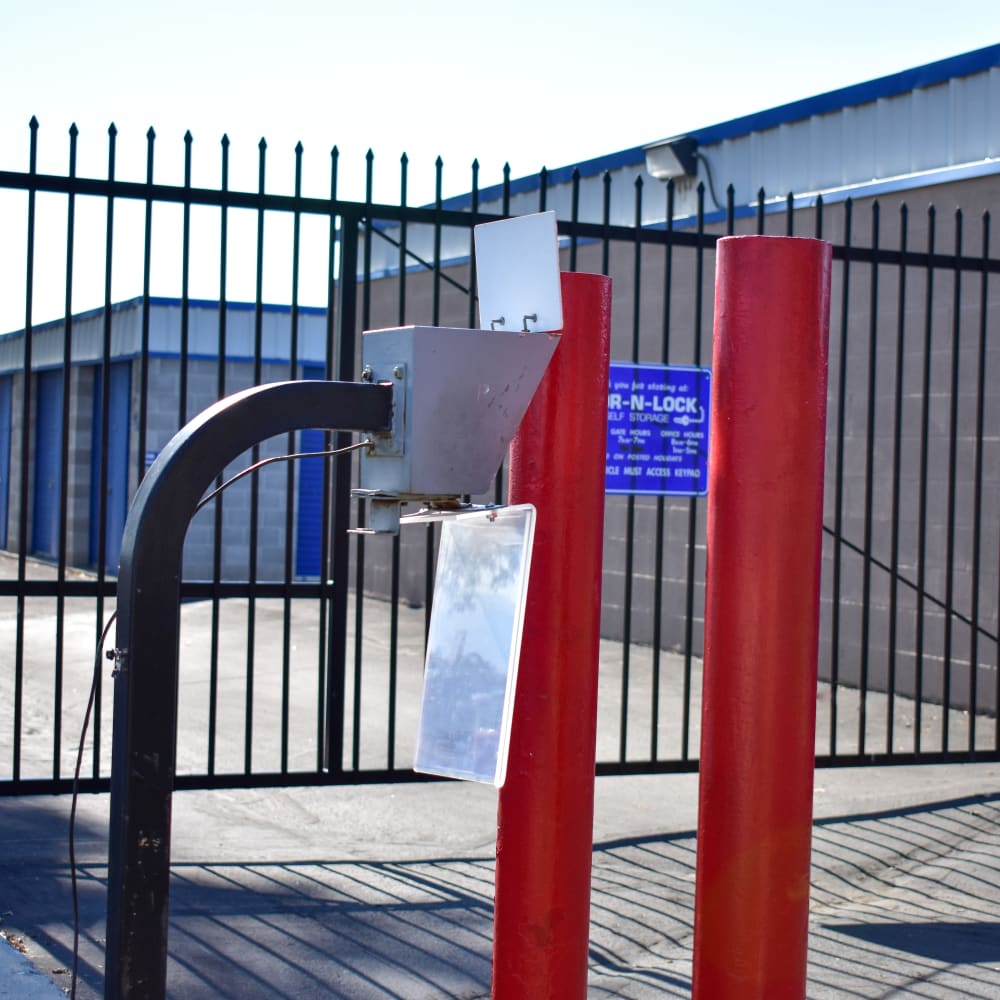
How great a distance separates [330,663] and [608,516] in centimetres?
714

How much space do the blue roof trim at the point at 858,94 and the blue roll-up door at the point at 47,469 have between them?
586 inches

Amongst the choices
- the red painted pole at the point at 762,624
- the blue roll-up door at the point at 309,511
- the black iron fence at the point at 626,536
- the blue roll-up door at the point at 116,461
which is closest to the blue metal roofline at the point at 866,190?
the black iron fence at the point at 626,536

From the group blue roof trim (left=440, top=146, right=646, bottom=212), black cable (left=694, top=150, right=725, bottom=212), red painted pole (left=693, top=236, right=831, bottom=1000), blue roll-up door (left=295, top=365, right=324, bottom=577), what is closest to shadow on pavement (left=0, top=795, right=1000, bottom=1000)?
red painted pole (left=693, top=236, right=831, bottom=1000)

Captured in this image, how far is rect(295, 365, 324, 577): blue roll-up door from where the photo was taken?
64.8ft

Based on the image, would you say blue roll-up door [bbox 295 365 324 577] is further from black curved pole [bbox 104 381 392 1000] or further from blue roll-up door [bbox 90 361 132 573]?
black curved pole [bbox 104 381 392 1000]

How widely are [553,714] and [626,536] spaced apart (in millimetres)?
7510

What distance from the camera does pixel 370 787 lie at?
687cm

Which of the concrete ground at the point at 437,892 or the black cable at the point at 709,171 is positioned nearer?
the concrete ground at the point at 437,892

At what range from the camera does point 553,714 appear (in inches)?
104

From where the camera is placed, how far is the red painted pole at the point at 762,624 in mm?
2703

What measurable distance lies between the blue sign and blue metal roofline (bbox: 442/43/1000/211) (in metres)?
1.87

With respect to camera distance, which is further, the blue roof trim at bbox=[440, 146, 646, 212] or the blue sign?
the blue roof trim at bbox=[440, 146, 646, 212]

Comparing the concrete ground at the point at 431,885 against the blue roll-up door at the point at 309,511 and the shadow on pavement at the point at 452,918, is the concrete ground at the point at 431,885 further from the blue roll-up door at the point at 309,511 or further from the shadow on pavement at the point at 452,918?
the blue roll-up door at the point at 309,511

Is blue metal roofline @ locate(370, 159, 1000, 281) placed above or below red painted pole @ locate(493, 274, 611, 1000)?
above
